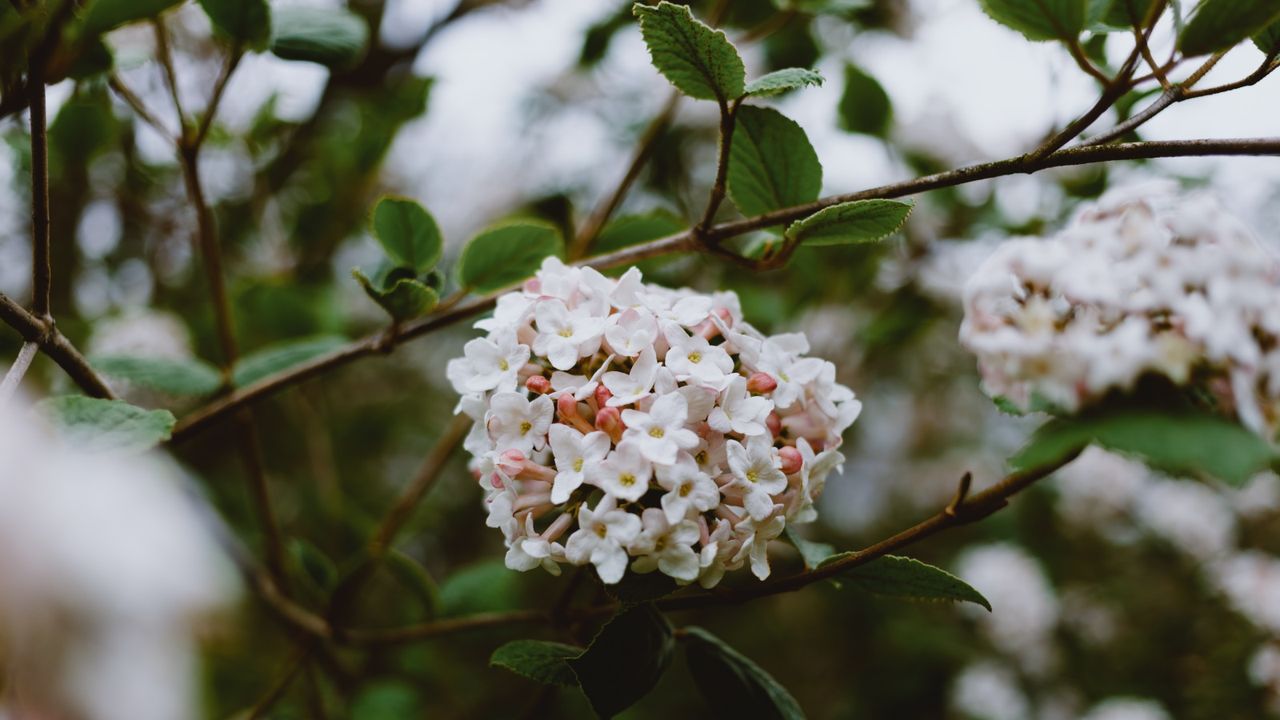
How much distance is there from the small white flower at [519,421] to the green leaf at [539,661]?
16cm

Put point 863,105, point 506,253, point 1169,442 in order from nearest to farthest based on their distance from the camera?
point 1169,442 → point 506,253 → point 863,105

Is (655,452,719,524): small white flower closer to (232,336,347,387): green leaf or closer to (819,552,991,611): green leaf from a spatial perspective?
(819,552,991,611): green leaf

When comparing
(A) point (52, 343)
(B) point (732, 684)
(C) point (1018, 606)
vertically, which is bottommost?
(C) point (1018, 606)

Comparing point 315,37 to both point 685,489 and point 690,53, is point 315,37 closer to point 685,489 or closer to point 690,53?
point 690,53

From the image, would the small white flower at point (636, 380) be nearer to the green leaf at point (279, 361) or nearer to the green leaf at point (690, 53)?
the green leaf at point (690, 53)

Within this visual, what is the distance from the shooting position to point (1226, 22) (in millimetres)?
498

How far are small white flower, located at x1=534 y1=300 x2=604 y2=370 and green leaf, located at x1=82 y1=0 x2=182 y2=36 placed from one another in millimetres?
317

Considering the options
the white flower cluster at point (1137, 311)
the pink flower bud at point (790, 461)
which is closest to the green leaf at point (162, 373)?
the pink flower bud at point (790, 461)

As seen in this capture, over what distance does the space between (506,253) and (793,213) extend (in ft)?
0.89

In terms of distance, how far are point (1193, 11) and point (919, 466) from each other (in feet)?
7.09

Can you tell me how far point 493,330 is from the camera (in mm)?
633

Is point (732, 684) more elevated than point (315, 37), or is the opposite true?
point (315, 37)

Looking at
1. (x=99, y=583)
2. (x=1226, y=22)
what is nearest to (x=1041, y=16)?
(x=1226, y=22)

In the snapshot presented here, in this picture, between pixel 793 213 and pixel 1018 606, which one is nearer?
pixel 793 213
